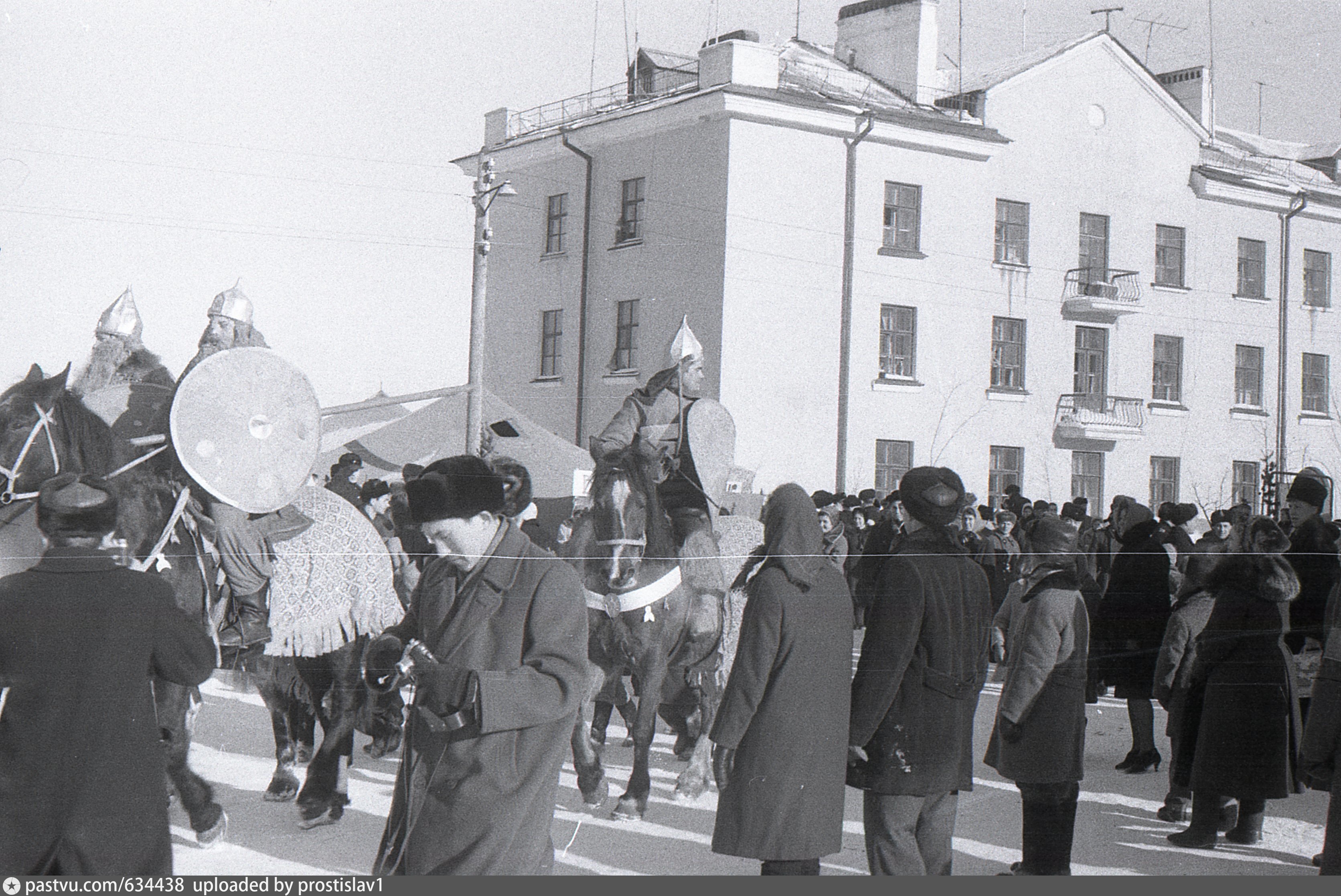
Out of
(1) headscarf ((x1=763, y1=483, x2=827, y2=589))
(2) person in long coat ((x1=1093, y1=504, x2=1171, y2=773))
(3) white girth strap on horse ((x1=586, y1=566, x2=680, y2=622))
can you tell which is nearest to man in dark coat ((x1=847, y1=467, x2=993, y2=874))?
(1) headscarf ((x1=763, y1=483, x2=827, y2=589))

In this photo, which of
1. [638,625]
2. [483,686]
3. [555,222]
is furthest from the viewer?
[638,625]

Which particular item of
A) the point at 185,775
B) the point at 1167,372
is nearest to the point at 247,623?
the point at 185,775

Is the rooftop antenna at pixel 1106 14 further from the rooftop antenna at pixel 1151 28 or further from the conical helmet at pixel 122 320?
the conical helmet at pixel 122 320

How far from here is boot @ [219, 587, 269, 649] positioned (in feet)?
12.8

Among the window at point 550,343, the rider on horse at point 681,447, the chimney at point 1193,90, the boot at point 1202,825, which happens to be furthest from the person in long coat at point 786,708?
the chimney at point 1193,90

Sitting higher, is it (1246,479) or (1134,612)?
(1246,479)

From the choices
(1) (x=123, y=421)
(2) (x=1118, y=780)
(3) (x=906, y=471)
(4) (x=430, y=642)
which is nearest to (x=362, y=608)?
(1) (x=123, y=421)

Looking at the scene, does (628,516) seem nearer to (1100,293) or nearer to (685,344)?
(685,344)

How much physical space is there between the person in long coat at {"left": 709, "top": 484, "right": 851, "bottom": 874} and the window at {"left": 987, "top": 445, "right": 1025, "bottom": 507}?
1.92 feet

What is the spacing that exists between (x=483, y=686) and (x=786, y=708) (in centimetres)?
109

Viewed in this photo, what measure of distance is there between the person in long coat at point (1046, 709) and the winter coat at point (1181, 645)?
16.2 inches

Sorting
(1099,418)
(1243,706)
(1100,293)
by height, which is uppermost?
(1100,293)

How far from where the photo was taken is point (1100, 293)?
13.3 ft

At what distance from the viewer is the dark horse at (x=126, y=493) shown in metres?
3.42
